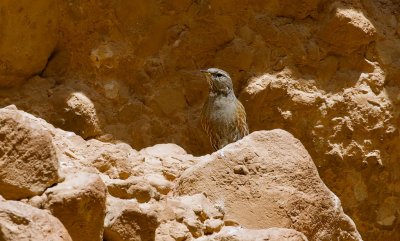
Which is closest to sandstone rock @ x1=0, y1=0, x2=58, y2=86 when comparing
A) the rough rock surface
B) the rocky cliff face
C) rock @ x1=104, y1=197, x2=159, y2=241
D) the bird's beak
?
the rocky cliff face

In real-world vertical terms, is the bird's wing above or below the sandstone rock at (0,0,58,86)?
below

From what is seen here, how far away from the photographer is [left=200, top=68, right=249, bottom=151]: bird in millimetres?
7941

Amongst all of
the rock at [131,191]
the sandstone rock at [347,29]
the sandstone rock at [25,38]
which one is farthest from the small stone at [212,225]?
the sandstone rock at [347,29]

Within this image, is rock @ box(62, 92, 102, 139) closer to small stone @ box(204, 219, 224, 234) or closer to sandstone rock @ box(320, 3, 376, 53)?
sandstone rock @ box(320, 3, 376, 53)

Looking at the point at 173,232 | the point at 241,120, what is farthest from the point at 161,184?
the point at 241,120

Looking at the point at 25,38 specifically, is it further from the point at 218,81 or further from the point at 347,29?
the point at 347,29

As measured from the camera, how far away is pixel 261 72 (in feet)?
26.9

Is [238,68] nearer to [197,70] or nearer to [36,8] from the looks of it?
[197,70]

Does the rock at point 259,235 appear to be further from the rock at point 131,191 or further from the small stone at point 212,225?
the rock at point 131,191

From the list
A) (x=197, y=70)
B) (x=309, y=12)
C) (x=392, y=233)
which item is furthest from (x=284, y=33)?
(x=392, y=233)

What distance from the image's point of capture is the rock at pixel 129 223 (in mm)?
4414

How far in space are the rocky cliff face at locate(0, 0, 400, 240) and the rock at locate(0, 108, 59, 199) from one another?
10.7 feet

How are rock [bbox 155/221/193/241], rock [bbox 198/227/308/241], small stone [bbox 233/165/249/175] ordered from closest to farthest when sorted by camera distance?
rock [bbox 198/227/308/241], rock [bbox 155/221/193/241], small stone [bbox 233/165/249/175]

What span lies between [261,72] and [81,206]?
427 cm
